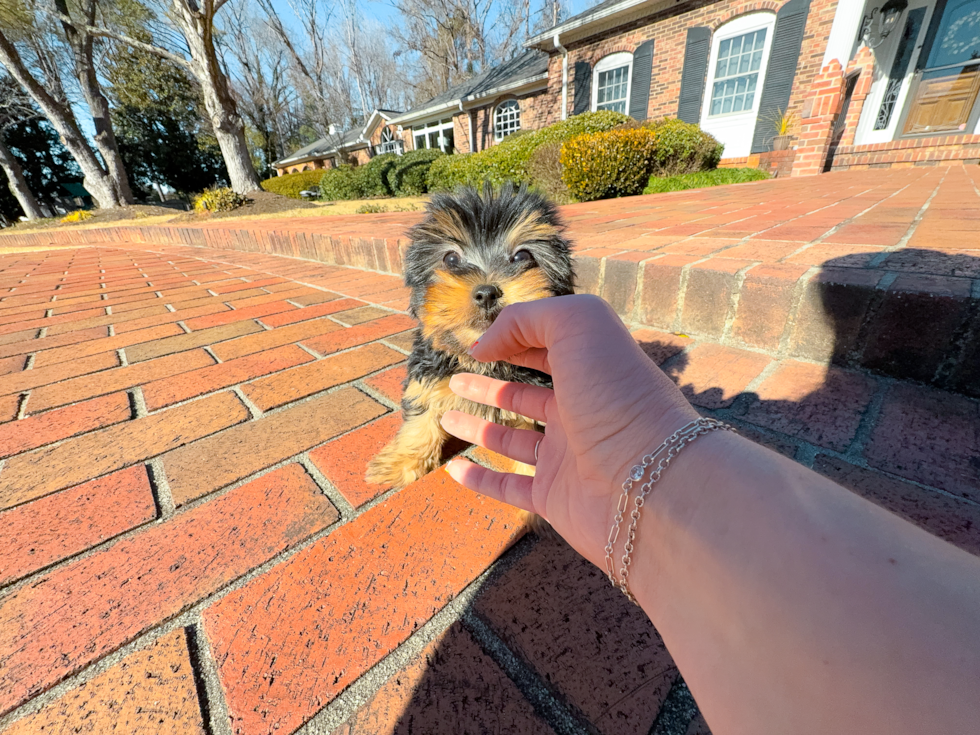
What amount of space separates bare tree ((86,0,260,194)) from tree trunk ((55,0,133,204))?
23.1 ft

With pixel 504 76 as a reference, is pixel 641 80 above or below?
below

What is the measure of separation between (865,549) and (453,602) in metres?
0.91

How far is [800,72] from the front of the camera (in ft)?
38.1

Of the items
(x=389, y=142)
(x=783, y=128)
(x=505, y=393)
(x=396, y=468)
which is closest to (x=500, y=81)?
(x=783, y=128)

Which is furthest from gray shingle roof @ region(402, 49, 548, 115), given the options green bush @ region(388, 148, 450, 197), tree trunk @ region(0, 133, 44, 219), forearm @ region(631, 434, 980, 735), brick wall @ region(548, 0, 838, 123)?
tree trunk @ region(0, 133, 44, 219)

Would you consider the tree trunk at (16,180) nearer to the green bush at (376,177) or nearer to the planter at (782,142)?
the green bush at (376,177)

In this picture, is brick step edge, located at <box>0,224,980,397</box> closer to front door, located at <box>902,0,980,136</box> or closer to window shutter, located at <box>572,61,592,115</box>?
front door, located at <box>902,0,980,136</box>

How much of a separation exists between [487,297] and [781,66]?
1593 centimetres

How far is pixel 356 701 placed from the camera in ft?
2.96

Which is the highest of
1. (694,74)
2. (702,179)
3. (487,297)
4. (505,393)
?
(694,74)

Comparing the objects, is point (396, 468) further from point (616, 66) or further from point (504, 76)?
point (504, 76)

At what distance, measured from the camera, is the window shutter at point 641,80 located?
14.3m

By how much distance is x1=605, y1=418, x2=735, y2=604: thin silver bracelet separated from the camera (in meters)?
0.91

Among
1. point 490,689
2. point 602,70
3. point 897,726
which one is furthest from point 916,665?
point 602,70
